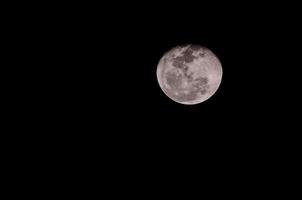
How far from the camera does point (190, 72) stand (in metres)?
4.99

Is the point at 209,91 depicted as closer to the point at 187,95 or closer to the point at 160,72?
the point at 187,95

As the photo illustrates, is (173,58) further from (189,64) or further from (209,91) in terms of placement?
(209,91)

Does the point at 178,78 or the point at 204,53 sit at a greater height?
the point at 204,53

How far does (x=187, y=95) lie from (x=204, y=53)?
0.71 meters

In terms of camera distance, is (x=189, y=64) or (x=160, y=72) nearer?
(x=189, y=64)

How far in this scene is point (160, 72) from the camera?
531 cm

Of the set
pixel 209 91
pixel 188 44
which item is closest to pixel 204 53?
pixel 188 44

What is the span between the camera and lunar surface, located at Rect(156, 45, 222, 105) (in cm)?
500

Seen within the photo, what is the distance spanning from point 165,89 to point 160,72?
0.96 feet

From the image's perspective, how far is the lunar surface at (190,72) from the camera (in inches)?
197

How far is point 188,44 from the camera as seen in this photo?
5121mm

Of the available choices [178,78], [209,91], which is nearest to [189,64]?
[178,78]

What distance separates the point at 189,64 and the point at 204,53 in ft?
1.08

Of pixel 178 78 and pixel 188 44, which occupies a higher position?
→ pixel 188 44
